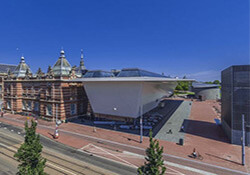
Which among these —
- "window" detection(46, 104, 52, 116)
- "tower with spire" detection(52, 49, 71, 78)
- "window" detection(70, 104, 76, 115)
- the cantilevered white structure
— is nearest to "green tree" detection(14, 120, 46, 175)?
the cantilevered white structure

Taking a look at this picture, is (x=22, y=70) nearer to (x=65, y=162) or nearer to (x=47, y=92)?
(x=47, y=92)

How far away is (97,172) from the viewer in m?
14.9

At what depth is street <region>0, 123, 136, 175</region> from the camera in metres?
15.1

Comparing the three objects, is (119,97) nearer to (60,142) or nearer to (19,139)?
(60,142)

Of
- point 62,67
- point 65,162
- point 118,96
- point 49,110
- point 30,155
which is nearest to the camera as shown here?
point 30,155

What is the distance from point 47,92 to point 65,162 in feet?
79.4

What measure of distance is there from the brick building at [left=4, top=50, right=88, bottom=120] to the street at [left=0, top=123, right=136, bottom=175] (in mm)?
12834

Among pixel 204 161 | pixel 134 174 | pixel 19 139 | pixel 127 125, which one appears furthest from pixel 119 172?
pixel 19 139

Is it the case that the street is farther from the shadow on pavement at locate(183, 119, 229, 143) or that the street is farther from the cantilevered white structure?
the shadow on pavement at locate(183, 119, 229, 143)

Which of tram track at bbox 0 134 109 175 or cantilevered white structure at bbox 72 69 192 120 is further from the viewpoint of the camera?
cantilevered white structure at bbox 72 69 192 120

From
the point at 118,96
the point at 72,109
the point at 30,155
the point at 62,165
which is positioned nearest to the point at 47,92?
the point at 72,109

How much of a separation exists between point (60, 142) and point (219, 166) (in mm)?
22890

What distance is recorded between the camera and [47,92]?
1409 inches

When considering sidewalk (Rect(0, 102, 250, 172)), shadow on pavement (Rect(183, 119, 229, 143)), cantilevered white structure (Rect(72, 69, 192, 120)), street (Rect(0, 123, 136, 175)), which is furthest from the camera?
cantilevered white structure (Rect(72, 69, 192, 120))
